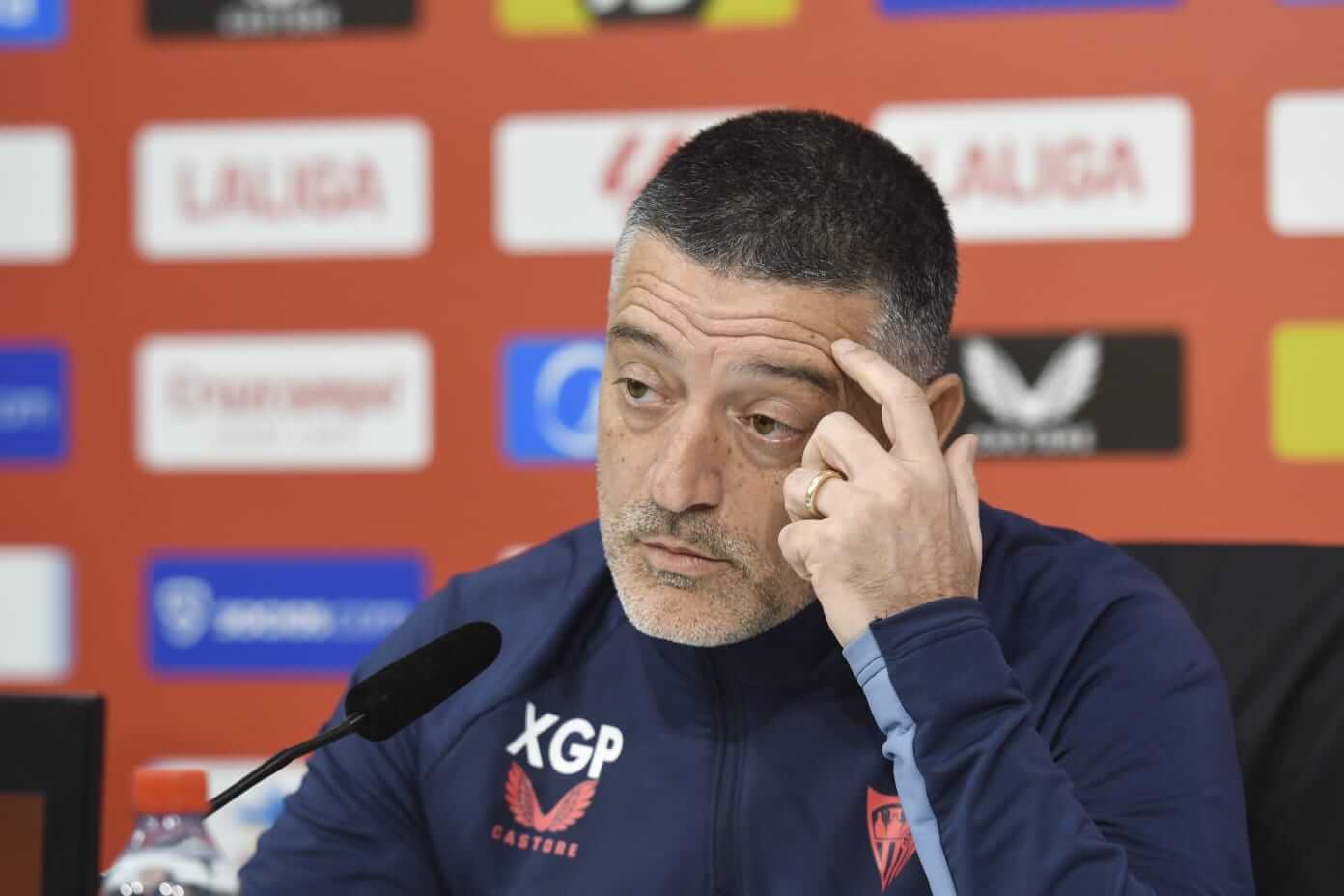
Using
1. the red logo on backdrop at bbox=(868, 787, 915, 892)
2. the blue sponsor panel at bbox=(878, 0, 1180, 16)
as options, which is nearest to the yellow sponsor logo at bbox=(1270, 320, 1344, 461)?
the blue sponsor panel at bbox=(878, 0, 1180, 16)

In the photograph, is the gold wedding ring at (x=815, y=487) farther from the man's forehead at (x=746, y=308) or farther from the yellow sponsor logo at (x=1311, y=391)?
the yellow sponsor logo at (x=1311, y=391)

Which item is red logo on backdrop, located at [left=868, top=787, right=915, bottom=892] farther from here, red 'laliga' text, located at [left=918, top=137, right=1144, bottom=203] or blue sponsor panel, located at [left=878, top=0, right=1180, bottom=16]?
blue sponsor panel, located at [left=878, top=0, right=1180, bottom=16]

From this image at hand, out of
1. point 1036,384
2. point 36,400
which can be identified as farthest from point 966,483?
point 36,400

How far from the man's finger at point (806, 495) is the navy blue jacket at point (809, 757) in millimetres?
103

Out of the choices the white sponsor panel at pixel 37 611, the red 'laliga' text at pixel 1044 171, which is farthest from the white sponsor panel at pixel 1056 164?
the white sponsor panel at pixel 37 611

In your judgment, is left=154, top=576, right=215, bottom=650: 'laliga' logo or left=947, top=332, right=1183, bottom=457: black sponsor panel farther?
left=154, top=576, right=215, bottom=650: 'laliga' logo

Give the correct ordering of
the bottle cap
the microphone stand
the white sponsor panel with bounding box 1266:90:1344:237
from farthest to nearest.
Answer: the white sponsor panel with bounding box 1266:90:1344:237, the microphone stand, the bottle cap

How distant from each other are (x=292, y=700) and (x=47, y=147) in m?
1.05

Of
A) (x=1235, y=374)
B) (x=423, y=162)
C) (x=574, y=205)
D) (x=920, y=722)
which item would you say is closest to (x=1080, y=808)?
(x=920, y=722)

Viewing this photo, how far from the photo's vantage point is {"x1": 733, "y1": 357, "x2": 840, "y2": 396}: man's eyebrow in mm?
1233

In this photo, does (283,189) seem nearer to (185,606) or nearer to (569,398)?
(569,398)

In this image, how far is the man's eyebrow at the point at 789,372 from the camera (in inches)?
48.6

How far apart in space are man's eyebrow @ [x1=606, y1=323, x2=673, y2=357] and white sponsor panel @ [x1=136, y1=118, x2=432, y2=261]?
1.37 metres

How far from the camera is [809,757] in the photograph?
1279 mm
